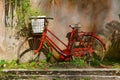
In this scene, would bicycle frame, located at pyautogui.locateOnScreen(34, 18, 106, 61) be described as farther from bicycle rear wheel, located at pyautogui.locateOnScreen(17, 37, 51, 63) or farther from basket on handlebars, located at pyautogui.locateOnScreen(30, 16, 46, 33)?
basket on handlebars, located at pyautogui.locateOnScreen(30, 16, 46, 33)

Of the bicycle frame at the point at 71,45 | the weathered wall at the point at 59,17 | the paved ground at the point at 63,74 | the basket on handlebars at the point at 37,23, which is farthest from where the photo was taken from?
the weathered wall at the point at 59,17

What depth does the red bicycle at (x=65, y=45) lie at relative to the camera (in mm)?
11039

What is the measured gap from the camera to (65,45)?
1119 cm

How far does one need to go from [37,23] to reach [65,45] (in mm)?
1240

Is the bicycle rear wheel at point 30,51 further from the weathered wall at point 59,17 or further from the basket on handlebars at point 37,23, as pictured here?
the basket on handlebars at point 37,23

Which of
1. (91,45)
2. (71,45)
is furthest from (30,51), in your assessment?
(91,45)

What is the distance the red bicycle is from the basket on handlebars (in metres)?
0.29

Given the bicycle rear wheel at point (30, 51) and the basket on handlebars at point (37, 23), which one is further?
the bicycle rear wheel at point (30, 51)

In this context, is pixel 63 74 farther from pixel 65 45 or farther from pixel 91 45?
pixel 91 45

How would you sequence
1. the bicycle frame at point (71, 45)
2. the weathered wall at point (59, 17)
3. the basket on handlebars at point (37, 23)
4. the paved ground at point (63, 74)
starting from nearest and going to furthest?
the paved ground at point (63, 74) → the basket on handlebars at point (37, 23) → the bicycle frame at point (71, 45) → the weathered wall at point (59, 17)

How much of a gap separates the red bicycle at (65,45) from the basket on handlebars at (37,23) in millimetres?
290

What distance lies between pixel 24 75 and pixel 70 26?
2.13m

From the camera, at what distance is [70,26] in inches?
432

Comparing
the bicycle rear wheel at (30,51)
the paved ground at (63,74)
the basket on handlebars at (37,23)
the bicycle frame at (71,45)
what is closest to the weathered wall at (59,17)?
the bicycle rear wheel at (30,51)
